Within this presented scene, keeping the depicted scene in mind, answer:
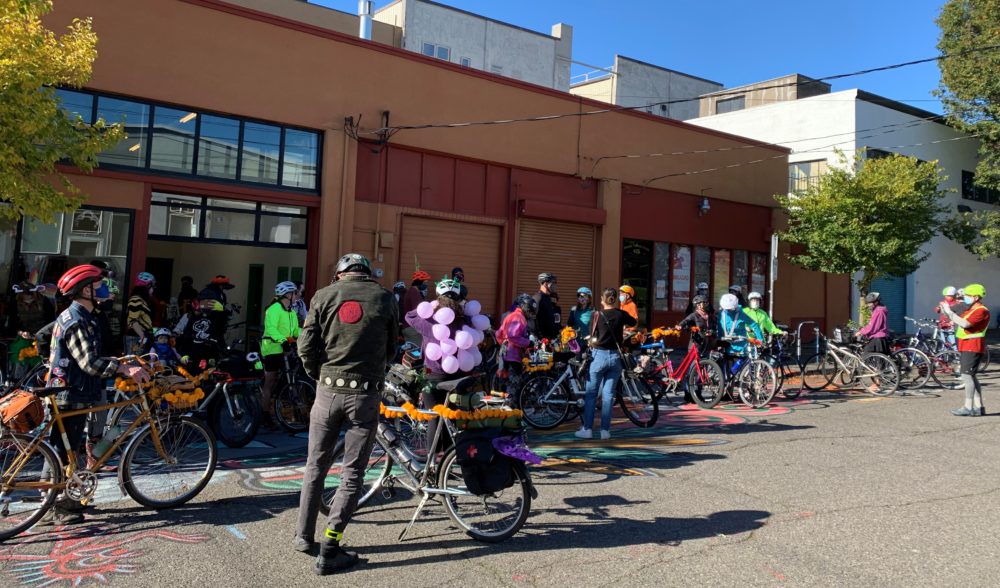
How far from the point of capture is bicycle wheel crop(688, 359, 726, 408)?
10.7 metres

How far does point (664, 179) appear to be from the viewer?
19094 millimetres

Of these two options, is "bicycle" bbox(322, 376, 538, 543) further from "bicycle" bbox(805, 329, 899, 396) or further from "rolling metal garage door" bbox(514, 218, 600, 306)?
"rolling metal garage door" bbox(514, 218, 600, 306)

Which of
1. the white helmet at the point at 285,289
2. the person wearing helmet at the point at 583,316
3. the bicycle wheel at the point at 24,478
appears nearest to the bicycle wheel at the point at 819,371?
the person wearing helmet at the point at 583,316

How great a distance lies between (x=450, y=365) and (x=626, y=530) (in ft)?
5.95

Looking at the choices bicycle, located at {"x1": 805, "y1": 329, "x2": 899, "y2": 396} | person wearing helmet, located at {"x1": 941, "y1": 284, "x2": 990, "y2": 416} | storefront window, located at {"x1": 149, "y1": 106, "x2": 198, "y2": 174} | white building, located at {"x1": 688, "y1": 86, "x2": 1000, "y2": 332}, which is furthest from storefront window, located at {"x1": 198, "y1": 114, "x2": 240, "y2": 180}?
white building, located at {"x1": 688, "y1": 86, "x2": 1000, "y2": 332}

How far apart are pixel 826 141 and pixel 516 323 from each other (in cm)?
2005

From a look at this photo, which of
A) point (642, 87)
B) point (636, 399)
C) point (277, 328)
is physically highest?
point (642, 87)

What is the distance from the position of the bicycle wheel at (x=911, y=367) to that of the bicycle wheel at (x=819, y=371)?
137 cm

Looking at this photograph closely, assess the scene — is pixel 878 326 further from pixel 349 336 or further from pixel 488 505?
pixel 349 336

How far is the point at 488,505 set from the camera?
200 inches

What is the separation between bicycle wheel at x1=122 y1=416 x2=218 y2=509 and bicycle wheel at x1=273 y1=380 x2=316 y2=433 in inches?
113

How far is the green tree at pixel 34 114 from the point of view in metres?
7.95

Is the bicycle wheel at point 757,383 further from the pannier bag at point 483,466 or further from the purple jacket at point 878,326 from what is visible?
the pannier bag at point 483,466

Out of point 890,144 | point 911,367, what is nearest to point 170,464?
point 911,367
